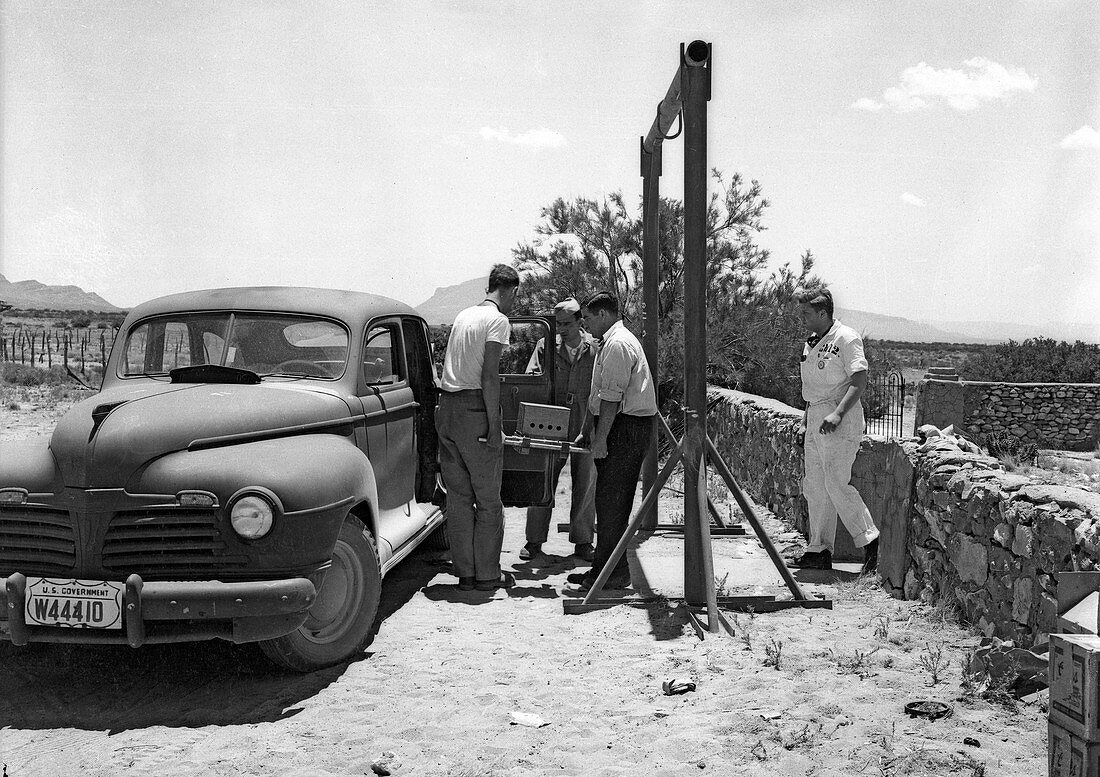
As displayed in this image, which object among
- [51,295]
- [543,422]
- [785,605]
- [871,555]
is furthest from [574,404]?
[51,295]

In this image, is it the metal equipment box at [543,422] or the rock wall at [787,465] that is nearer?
the rock wall at [787,465]

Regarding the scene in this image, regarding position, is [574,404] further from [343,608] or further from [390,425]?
[343,608]

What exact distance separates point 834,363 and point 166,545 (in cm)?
426

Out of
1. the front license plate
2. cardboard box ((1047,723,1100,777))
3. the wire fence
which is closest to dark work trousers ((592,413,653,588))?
the front license plate

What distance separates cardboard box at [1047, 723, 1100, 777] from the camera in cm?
217

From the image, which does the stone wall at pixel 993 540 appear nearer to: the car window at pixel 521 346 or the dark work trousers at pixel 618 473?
the dark work trousers at pixel 618 473

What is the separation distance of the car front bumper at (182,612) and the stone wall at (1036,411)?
55.2 feet

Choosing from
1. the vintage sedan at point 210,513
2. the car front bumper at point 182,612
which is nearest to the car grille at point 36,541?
the vintage sedan at point 210,513

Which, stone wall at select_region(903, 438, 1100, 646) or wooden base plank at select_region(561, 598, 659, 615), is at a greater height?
stone wall at select_region(903, 438, 1100, 646)

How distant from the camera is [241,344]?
5.30 metres

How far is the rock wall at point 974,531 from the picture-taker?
154 inches

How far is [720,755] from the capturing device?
11.7ft

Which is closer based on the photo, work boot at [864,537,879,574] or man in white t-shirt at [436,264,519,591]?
man in white t-shirt at [436,264,519,591]

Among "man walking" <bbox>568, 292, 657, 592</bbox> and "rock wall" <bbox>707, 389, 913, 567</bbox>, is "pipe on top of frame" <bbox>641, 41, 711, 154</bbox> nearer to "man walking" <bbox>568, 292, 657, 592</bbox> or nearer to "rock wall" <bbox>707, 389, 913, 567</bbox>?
"man walking" <bbox>568, 292, 657, 592</bbox>
